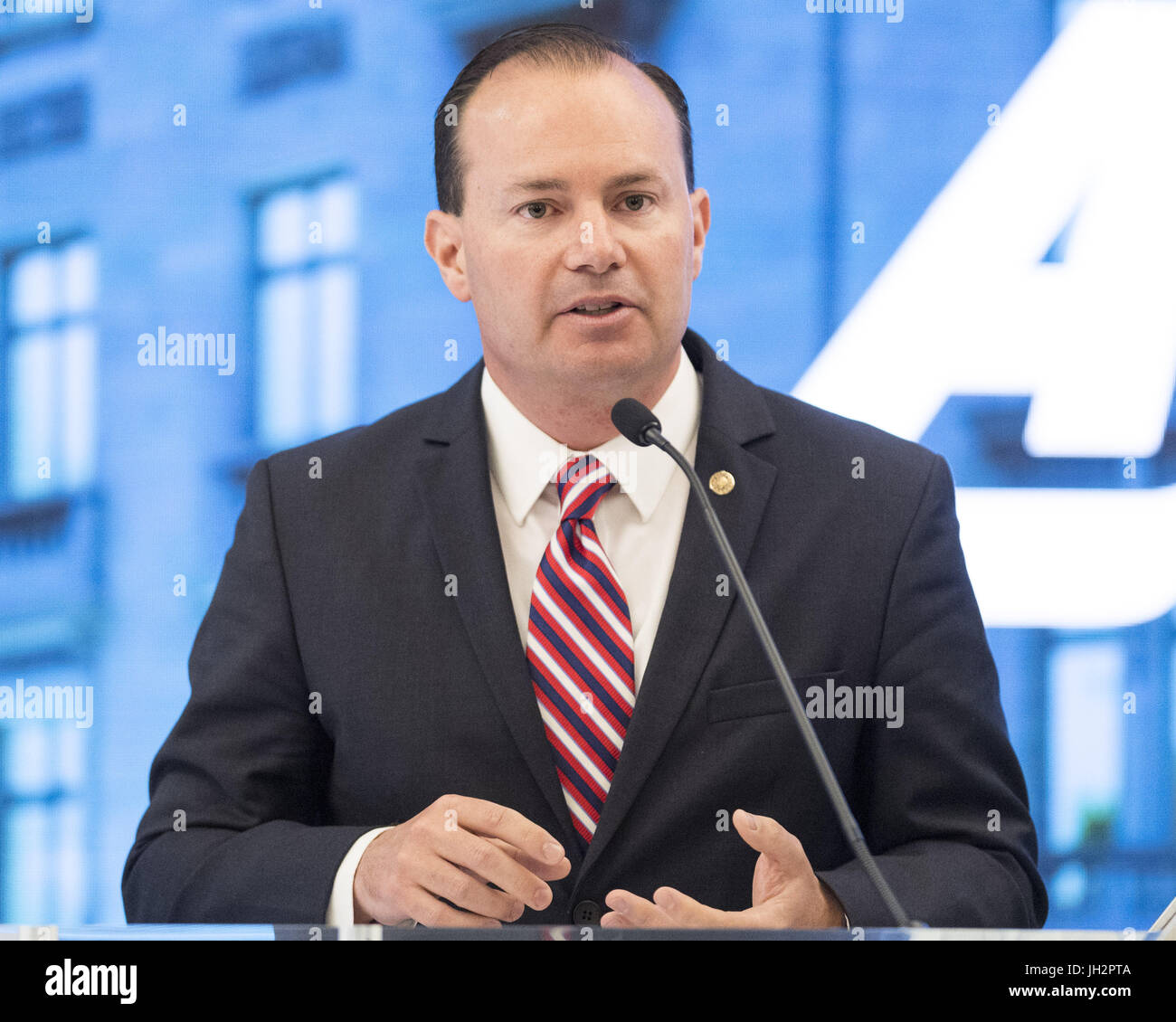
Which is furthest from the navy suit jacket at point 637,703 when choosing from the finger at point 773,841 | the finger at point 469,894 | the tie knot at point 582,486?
the finger at point 773,841

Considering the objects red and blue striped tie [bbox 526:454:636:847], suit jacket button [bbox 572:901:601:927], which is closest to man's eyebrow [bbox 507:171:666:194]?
red and blue striped tie [bbox 526:454:636:847]

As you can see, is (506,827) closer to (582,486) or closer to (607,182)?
(582,486)

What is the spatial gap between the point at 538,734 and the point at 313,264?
146 cm

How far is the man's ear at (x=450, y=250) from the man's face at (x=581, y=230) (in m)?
0.14

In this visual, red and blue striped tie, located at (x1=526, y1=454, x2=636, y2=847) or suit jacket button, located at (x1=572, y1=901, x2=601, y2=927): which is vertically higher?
red and blue striped tie, located at (x1=526, y1=454, x2=636, y2=847)

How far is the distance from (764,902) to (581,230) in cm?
97

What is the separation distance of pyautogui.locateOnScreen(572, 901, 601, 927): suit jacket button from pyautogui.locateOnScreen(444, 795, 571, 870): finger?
324 mm

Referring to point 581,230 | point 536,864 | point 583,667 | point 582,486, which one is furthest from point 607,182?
point 536,864

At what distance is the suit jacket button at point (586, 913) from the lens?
166cm

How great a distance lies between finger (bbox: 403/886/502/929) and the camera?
1416mm

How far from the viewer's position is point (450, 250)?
209 cm

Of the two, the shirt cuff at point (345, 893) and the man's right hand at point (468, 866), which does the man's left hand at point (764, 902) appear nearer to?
the man's right hand at point (468, 866)

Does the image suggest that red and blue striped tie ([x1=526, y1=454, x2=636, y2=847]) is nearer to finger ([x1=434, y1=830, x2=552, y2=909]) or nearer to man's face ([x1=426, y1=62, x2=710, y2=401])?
man's face ([x1=426, y1=62, x2=710, y2=401])
